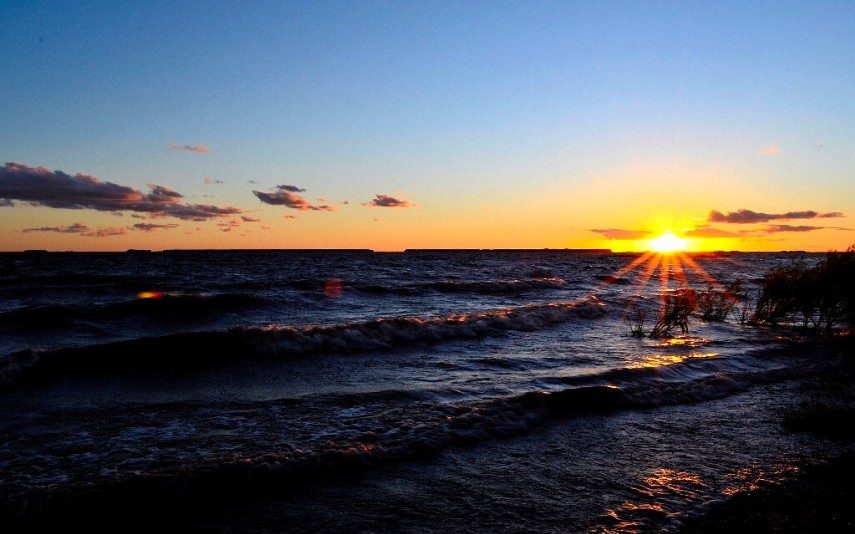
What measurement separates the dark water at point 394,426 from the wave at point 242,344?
8cm

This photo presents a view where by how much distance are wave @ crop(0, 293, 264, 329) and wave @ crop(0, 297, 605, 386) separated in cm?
699

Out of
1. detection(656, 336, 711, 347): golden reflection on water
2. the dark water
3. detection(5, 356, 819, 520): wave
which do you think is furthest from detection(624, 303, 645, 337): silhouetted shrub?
detection(5, 356, 819, 520): wave

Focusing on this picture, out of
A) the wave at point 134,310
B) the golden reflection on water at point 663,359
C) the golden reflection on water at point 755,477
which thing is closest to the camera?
the golden reflection on water at point 755,477

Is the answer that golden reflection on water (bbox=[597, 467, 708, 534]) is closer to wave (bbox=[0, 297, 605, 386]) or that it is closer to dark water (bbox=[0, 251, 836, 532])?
dark water (bbox=[0, 251, 836, 532])

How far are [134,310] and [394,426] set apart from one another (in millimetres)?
20372

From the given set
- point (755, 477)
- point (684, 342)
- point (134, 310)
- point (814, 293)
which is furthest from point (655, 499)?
point (134, 310)

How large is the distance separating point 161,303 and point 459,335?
50.3ft

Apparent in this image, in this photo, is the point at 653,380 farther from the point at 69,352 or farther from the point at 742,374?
the point at 69,352

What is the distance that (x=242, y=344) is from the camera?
15930 mm

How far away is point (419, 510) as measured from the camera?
5.68m

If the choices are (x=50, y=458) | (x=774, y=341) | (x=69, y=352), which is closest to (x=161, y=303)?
(x=69, y=352)

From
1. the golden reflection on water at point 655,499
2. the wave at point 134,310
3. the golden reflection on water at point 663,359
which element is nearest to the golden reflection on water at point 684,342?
the golden reflection on water at point 663,359

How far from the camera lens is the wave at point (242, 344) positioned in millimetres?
13000

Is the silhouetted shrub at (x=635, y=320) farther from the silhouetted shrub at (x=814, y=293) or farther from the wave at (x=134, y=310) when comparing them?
the wave at (x=134, y=310)
